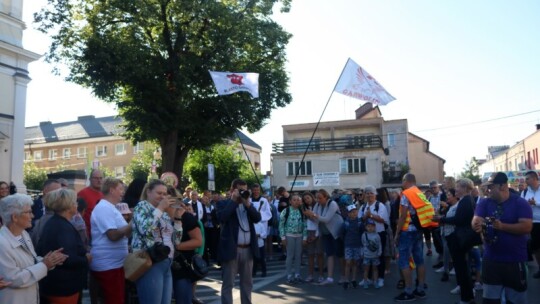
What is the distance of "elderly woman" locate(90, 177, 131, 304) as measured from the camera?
5598mm

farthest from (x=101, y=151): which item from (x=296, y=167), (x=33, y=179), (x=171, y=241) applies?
(x=171, y=241)

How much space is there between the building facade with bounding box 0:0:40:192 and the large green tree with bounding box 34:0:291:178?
1531 millimetres

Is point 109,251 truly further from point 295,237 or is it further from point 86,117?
point 86,117

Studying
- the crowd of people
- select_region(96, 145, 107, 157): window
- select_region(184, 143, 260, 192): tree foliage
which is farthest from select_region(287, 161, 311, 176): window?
the crowd of people

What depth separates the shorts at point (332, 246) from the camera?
35.9ft

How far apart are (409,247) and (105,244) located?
5.29 metres

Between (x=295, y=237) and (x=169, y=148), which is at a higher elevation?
(x=169, y=148)

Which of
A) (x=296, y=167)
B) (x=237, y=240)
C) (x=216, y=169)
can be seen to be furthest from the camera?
(x=296, y=167)

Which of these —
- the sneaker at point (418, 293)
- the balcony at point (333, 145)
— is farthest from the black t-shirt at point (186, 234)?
the balcony at point (333, 145)

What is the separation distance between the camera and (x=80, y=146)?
68.6 metres

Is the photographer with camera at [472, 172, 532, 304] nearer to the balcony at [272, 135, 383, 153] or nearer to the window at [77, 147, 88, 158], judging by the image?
the balcony at [272, 135, 383, 153]

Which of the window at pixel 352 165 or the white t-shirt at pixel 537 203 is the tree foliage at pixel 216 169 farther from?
the white t-shirt at pixel 537 203

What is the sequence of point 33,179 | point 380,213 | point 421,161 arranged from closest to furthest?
point 380,213 → point 33,179 → point 421,161

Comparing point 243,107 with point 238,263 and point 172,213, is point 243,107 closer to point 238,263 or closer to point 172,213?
point 238,263
